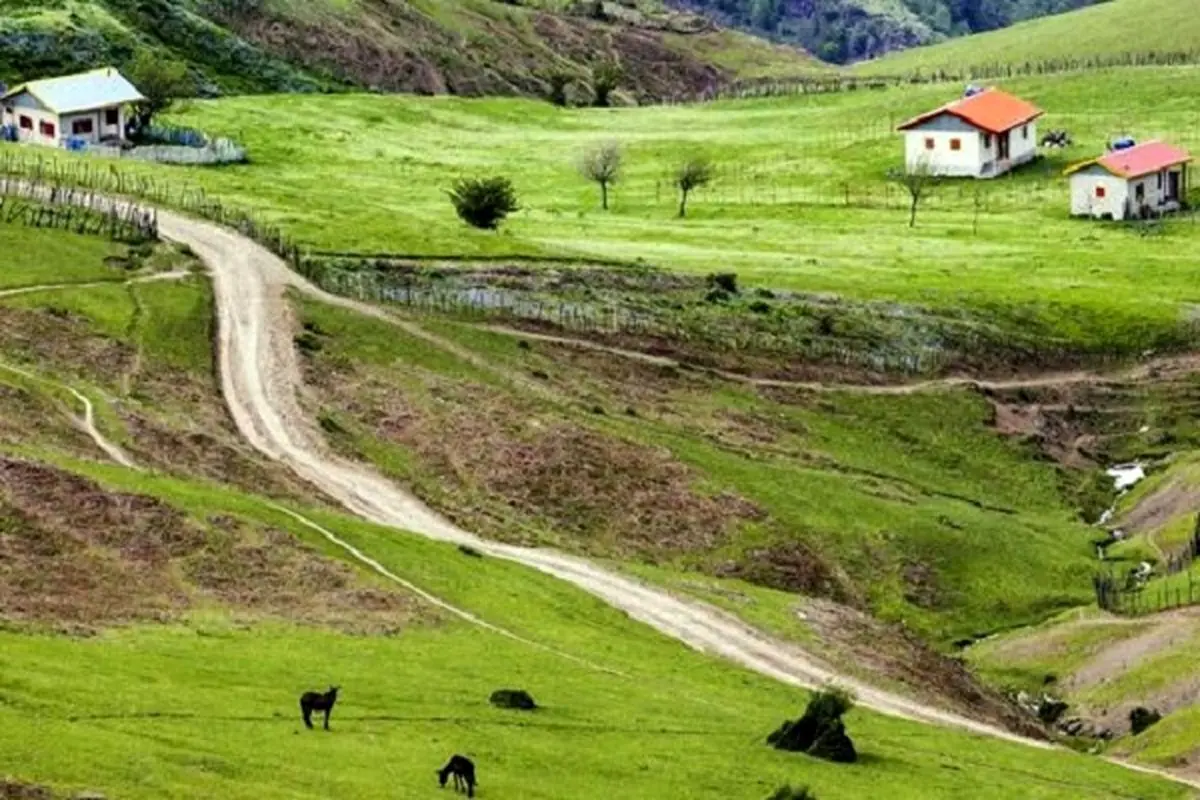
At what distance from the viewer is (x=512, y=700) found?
67.2 meters

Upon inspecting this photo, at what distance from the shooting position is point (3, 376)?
98.4m

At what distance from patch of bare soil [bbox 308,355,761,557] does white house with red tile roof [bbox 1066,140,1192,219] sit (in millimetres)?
84487

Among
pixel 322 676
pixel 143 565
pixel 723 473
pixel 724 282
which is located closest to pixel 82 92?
pixel 724 282

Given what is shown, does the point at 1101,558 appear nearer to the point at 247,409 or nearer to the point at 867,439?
A: the point at 867,439

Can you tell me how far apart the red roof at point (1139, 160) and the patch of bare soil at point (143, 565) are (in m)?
118

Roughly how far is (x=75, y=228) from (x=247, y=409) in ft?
89.8

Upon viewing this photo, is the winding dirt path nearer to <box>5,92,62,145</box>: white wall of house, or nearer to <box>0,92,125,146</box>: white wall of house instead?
<box>0,92,125,146</box>: white wall of house

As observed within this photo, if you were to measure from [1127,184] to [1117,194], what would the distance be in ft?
4.36

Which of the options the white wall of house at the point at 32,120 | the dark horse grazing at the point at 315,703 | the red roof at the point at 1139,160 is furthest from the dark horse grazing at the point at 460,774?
the white wall of house at the point at 32,120

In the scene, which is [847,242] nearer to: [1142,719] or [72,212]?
[72,212]

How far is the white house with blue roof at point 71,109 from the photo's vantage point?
19238 cm

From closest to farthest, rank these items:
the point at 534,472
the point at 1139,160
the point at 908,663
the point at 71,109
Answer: the point at 908,663, the point at 534,472, the point at 1139,160, the point at 71,109

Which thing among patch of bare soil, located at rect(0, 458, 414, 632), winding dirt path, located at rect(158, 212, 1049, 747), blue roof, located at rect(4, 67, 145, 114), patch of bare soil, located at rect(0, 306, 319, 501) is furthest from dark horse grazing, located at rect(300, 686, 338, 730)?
blue roof, located at rect(4, 67, 145, 114)

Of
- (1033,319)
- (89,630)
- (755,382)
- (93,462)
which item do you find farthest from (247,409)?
(1033,319)
